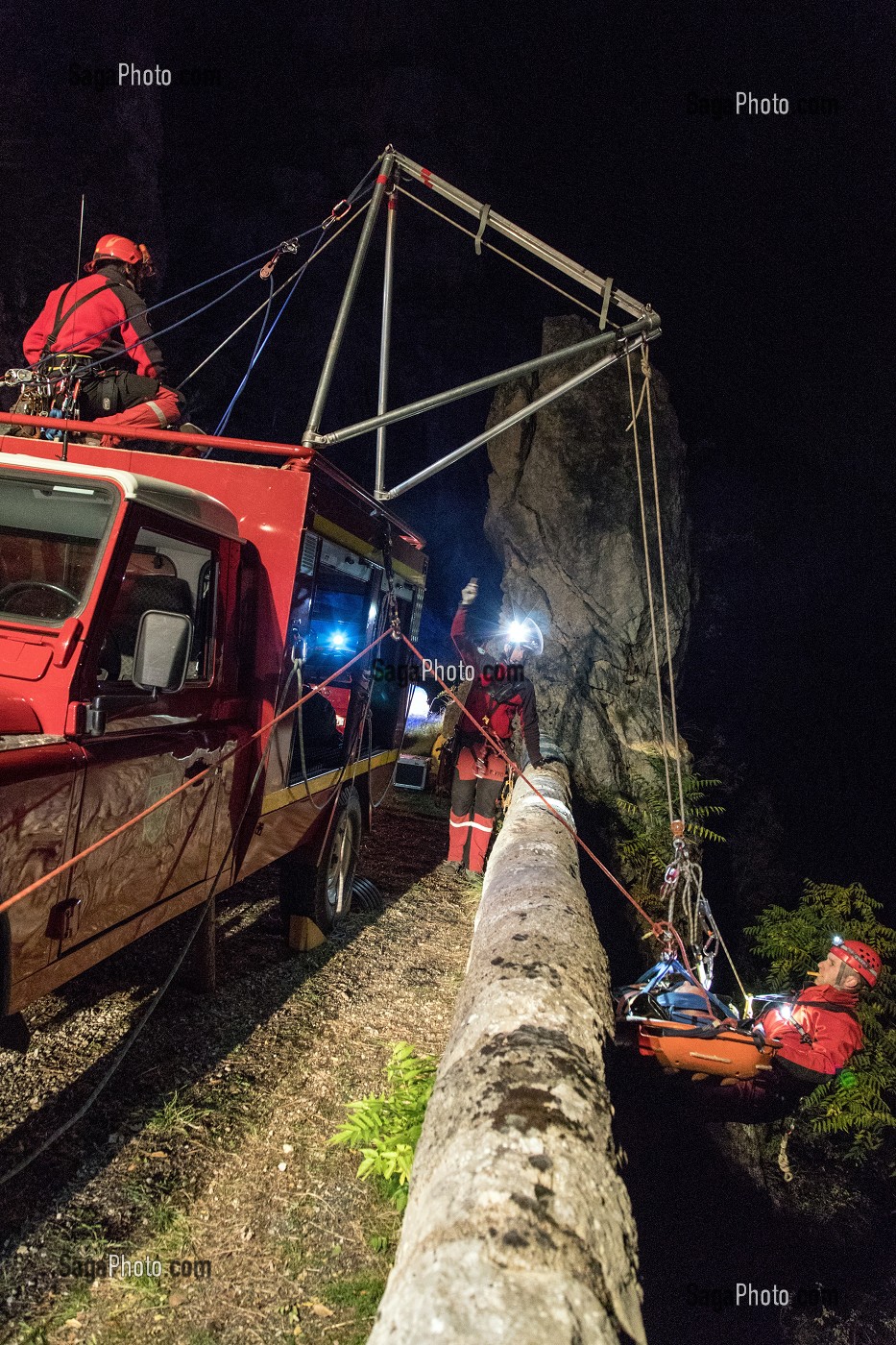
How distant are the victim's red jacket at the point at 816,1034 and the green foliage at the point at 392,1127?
226 centimetres

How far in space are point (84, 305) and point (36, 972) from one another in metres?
4.14

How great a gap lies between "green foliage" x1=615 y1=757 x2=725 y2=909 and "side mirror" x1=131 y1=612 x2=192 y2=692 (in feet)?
25.9

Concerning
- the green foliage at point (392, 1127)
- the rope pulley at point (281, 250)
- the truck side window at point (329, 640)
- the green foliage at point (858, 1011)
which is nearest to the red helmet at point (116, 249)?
the rope pulley at point (281, 250)

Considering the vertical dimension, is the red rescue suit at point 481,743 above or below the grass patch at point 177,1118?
above

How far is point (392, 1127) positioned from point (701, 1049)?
191cm

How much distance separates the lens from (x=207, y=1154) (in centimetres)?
305

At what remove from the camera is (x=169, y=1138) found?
10.1 feet

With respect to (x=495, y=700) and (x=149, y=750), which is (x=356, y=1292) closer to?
(x=149, y=750)

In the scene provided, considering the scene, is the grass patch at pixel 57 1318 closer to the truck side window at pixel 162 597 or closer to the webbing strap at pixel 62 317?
the truck side window at pixel 162 597

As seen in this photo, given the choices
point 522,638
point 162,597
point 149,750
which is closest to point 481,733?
point 522,638

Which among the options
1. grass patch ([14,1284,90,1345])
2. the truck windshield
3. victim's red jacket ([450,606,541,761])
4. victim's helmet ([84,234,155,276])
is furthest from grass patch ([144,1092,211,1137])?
victim's helmet ([84,234,155,276])

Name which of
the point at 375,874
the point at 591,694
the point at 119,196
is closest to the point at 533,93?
the point at 119,196

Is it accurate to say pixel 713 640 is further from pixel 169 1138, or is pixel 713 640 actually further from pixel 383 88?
pixel 169 1138

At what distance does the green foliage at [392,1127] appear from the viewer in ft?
9.78
